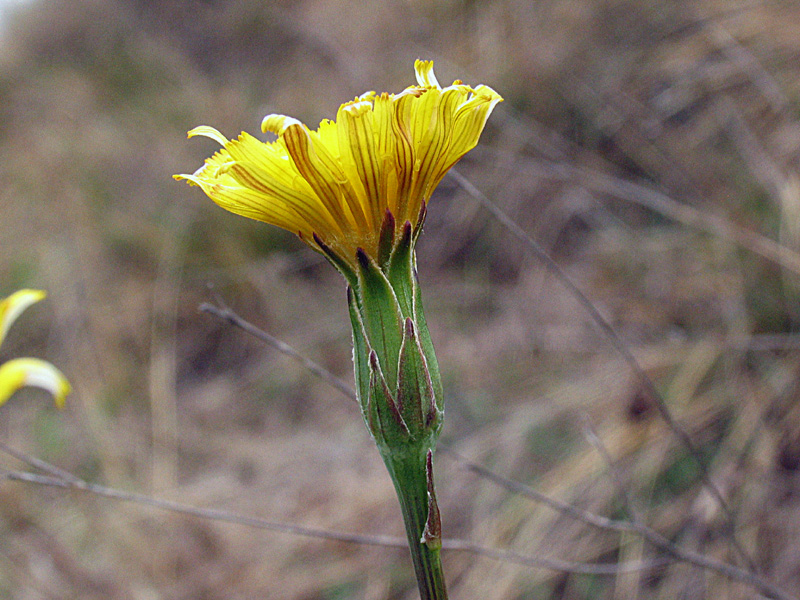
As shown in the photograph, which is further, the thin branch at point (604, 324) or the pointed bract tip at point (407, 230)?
the thin branch at point (604, 324)

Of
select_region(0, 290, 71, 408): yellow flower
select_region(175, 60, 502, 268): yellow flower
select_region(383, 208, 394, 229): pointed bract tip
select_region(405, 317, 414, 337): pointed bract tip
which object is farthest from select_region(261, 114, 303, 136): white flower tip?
select_region(0, 290, 71, 408): yellow flower

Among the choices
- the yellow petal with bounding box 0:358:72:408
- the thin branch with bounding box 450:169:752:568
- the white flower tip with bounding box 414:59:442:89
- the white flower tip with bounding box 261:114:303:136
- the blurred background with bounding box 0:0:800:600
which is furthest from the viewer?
the blurred background with bounding box 0:0:800:600

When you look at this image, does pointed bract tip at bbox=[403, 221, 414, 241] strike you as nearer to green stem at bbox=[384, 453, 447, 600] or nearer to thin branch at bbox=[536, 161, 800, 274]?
green stem at bbox=[384, 453, 447, 600]

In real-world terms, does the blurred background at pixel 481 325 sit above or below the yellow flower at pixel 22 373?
above

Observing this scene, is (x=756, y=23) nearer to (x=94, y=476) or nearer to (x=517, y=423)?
(x=517, y=423)

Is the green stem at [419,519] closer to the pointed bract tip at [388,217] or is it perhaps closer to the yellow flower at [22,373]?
the pointed bract tip at [388,217]

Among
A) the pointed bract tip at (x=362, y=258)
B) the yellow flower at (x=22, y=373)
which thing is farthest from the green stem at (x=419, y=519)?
the yellow flower at (x=22, y=373)
